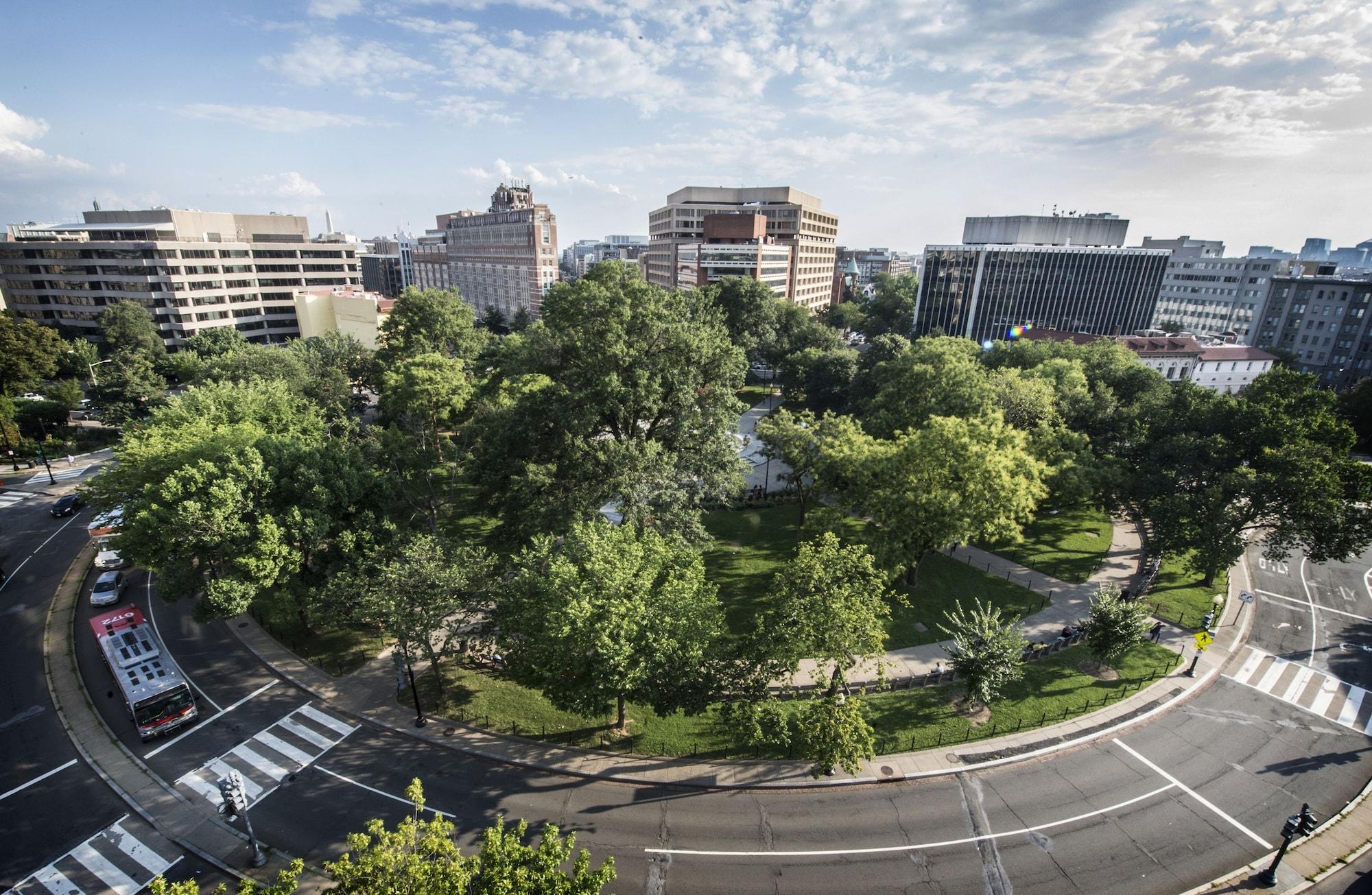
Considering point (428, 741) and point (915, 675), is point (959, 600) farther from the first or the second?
point (428, 741)

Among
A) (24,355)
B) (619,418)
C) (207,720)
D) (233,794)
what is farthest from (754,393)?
(24,355)

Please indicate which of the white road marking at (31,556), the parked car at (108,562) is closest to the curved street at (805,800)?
the parked car at (108,562)

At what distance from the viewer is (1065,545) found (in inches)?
1882

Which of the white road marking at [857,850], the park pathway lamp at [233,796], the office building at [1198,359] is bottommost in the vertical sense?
the white road marking at [857,850]

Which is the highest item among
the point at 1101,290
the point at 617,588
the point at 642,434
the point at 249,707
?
the point at 1101,290

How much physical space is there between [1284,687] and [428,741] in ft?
147

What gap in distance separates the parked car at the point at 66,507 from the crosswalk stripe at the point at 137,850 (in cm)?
3966

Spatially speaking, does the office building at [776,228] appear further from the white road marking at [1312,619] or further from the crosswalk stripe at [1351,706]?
the crosswalk stripe at [1351,706]

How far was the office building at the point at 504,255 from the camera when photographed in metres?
142

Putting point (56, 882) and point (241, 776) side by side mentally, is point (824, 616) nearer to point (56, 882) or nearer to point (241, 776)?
point (241, 776)

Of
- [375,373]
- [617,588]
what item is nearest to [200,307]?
[375,373]

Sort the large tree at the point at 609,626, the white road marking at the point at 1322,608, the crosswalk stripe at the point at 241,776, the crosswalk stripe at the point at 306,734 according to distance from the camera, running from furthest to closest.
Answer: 1. the white road marking at the point at 1322,608
2. the crosswalk stripe at the point at 306,734
3. the crosswalk stripe at the point at 241,776
4. the large tree at the point at 609,626

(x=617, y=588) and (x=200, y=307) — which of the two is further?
(x=200, y=307)

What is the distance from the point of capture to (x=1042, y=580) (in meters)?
42.5
